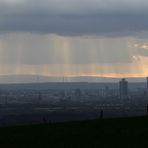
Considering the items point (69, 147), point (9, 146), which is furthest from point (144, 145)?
point (9, 146)

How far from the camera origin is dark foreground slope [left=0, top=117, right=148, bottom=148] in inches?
1322

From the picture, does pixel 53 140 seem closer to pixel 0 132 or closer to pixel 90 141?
pixel 90 141

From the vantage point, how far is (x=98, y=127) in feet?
138

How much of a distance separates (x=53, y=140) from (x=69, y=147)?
11.1 ft

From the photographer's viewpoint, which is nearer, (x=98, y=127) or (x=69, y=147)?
(x=69, y=147)

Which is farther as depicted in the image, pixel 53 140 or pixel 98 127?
pixel 98 127

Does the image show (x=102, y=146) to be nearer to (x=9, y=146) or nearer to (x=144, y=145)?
(x=144, y=145)

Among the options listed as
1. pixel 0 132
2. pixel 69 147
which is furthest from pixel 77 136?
pixel 0 132

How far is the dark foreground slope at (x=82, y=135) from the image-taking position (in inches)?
1322

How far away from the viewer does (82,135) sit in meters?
37.4

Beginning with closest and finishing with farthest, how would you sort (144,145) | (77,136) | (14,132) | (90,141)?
(144,145)
(90,141)
(77,136)
(14,132)

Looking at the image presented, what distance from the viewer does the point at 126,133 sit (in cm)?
3766

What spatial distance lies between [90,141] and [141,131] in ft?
17.5

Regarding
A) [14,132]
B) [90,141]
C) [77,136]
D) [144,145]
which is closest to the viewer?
[144,145]
